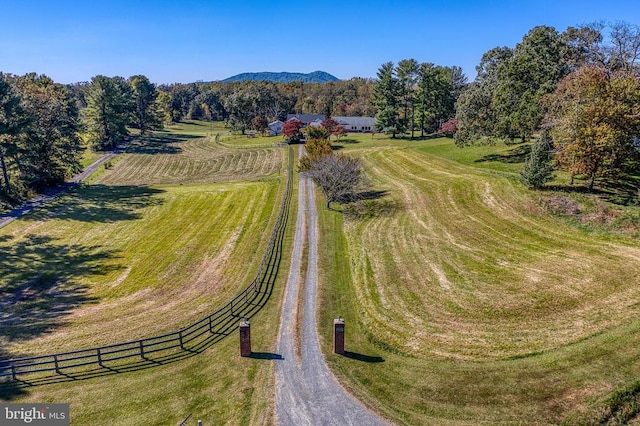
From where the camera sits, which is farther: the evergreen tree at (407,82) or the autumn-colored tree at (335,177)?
the evergreen tree at (407,82)

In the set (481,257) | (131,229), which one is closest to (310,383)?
(481,257)

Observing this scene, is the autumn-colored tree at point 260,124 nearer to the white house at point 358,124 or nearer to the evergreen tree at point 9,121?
the white house at point 358,124

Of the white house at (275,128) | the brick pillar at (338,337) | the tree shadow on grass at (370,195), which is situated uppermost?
the white house at (275,128)

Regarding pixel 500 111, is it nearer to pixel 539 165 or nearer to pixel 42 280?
pixel 539 165

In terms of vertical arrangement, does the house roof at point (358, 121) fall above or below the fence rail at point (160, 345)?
above

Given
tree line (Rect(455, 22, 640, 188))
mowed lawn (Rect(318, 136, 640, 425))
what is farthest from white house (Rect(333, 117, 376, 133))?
mowed lawn (Rect(318, 136, 640, 425))

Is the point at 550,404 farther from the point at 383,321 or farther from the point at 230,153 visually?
the point at 230,153

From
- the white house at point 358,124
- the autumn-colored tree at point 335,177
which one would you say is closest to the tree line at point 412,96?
the white house at point 358,124

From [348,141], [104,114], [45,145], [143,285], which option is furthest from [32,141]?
[348,141]
